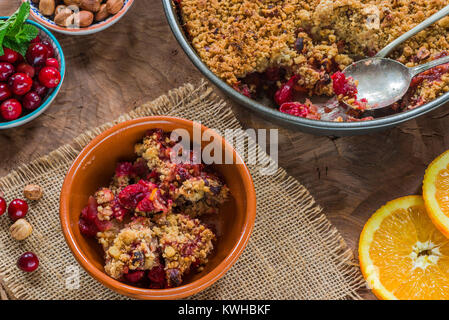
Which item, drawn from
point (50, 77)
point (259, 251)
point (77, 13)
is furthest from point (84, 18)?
point (259, 251)

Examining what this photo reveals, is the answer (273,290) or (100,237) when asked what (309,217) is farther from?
(100,237)

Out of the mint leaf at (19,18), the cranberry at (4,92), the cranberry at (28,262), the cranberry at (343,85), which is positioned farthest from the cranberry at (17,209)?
the cranberry at (343,85)

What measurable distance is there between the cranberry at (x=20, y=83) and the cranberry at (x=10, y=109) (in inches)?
1.6

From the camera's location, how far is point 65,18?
81.3 inches

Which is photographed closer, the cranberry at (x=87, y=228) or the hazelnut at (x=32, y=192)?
Answer: the cranberry at (x=87, y=228)

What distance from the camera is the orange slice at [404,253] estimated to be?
1979mm

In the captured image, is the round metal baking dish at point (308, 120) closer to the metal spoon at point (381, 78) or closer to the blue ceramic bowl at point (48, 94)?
the metal spoon at point (381, 78)

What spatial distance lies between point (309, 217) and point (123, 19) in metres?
1.11

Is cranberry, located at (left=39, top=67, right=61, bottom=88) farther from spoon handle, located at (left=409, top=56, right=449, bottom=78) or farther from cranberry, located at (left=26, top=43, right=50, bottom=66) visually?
spoon handle, located at (left=409, top=56, right=449, bottom=78)

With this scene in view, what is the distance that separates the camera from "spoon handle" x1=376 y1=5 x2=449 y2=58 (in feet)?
5.98

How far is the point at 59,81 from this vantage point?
79.4 inches

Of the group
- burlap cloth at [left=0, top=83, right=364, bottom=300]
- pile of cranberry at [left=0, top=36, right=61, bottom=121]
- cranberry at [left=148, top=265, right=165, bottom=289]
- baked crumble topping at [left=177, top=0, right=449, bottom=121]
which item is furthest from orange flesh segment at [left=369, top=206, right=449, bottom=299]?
pile of cranberry at [left=0, top=36, right=61, bottom=121]

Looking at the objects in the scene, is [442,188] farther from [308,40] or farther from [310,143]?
[308,40]

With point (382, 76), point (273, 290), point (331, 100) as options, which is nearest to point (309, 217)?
point (273, 290)
